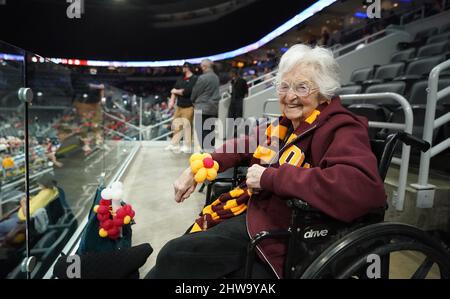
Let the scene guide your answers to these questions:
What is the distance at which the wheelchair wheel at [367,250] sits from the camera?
0.82 meters

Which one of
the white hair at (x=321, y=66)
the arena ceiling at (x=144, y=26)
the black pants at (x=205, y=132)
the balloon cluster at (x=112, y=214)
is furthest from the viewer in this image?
the arena ceiling at (x=144, y=26)

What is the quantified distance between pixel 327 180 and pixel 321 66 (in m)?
0.46

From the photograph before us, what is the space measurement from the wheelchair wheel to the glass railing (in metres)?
1.13

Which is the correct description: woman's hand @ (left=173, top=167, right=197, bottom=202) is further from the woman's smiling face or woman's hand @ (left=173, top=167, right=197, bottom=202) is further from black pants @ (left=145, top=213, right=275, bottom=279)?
the woman's smiling face

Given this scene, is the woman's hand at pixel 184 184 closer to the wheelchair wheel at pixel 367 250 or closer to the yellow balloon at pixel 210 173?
the yellow balloon at pixel 210 173

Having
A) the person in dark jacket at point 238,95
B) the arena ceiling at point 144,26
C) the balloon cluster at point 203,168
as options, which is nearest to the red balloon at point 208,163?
the balloon cluster at point 203,168

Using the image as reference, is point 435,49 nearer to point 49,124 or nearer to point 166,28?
point 49,124

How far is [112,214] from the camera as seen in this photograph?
1646mm

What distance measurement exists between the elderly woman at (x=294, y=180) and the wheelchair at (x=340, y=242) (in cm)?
5

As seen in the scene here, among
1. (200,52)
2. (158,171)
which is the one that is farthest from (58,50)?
(158,171)

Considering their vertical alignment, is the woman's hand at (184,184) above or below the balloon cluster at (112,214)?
above

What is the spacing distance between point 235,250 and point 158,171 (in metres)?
3.08

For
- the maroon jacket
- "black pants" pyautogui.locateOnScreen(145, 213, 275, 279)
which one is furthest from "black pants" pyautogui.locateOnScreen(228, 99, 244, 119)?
"black pants" pyautogui.locateOnScreen(145, 213, 275, 279)

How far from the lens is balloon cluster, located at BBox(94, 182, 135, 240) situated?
1586 mm
